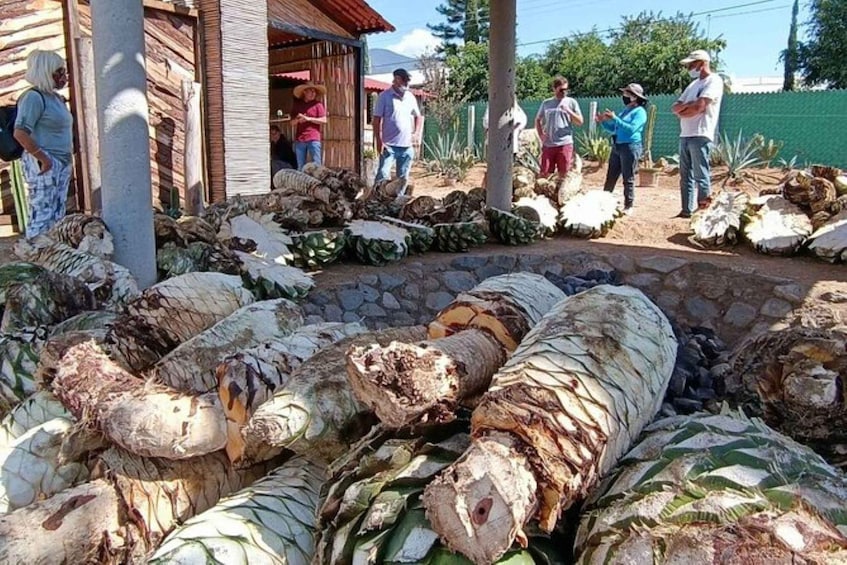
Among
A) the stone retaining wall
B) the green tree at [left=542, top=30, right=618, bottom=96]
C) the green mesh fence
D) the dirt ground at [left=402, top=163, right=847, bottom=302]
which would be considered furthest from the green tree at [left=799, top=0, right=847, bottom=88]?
the stone retaining wall

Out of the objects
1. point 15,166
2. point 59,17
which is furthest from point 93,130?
point 59,17

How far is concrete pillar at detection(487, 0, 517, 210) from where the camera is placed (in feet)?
22.7

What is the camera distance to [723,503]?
937 mm

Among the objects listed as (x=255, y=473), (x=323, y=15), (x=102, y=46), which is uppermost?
(x=323, y=15)

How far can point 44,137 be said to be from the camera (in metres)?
4.57

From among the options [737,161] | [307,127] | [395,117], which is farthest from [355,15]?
[737,161]

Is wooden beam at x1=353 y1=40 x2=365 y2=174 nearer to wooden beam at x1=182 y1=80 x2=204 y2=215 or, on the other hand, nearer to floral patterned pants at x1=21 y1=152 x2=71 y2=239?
wooden beam at x1=182 y1=80 x2=204 y2=215

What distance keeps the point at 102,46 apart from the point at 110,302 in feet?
5.31

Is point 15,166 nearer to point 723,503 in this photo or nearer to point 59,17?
point 59,17

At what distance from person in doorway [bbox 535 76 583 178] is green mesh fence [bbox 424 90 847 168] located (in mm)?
10576

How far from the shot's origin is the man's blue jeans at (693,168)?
730cm

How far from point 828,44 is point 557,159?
2693cm

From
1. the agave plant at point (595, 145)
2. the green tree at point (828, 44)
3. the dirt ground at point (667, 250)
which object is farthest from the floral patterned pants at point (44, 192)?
A: the green tree at point (828, 44)

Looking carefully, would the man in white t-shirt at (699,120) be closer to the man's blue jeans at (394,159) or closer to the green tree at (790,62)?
the man's blue jeans at (394,159)
